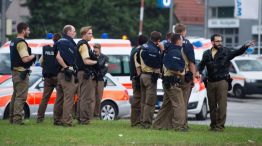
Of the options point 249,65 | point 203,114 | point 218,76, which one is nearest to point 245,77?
point 249,65

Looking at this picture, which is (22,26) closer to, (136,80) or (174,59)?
(136,80)

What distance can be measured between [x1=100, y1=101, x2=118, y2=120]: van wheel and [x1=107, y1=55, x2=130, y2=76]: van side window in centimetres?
503

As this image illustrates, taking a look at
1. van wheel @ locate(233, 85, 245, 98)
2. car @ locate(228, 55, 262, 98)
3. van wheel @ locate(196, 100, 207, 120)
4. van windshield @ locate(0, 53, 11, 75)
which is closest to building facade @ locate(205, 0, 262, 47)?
car @ locate(228, 55, 262, 98)

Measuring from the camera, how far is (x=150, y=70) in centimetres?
1478

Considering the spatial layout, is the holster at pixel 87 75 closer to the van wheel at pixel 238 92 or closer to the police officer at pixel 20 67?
the police officer at pixel 20 67

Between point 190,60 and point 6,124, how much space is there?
3475mm

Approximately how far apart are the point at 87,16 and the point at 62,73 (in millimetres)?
32346

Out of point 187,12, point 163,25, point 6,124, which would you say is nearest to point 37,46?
point 6,124

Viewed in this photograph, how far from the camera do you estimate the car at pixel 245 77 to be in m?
33.3

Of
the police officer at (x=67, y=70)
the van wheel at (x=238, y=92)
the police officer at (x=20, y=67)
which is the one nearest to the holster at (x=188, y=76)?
the police officer at (x=67, y=70)

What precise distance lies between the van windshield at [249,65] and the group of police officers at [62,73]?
19520 millimetres

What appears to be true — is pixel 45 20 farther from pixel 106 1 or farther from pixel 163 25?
pixel 163 25

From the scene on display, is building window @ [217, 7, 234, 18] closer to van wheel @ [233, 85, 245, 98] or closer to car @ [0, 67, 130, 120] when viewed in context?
van wheel @ [233, 85, 245, 98]

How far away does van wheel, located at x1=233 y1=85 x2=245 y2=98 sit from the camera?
A: 33.4 metres
